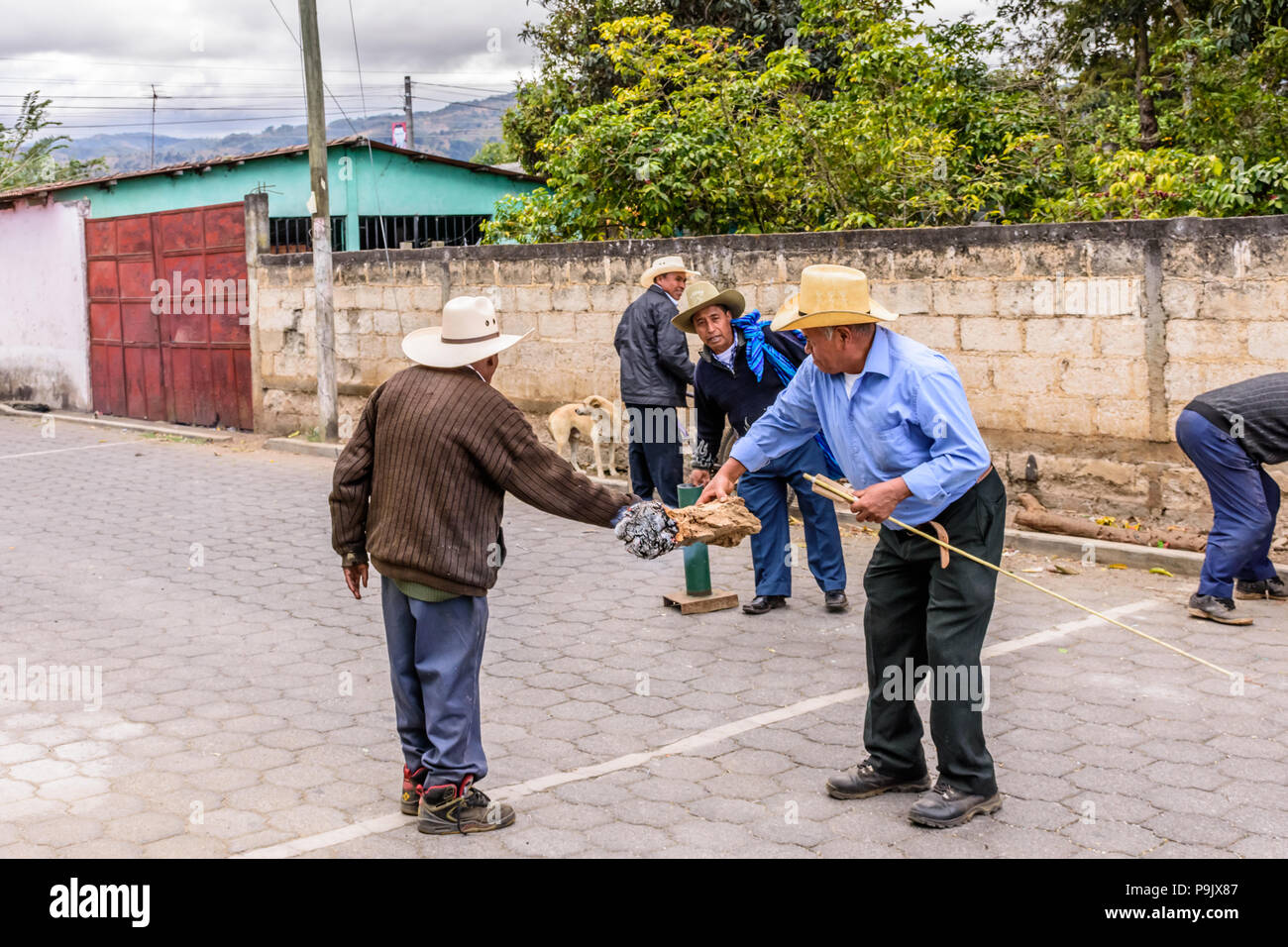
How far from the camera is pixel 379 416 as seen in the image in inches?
180

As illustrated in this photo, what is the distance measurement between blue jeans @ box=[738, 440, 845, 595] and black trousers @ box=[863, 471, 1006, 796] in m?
2.53

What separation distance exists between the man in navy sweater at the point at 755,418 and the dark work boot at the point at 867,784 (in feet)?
8.52

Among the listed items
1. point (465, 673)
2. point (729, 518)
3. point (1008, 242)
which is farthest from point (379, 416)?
point (1008, 242)

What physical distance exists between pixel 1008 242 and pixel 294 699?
5.94 metres

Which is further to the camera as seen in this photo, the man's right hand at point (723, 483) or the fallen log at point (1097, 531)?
the fallen log at point (1097, 531)

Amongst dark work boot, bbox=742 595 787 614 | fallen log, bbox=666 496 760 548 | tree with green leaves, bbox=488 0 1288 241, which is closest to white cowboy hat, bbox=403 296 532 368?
fallen log, bbox=666 496 760 548

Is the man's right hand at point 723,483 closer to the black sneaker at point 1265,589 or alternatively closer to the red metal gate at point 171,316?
the black sneaker at point 1265,589

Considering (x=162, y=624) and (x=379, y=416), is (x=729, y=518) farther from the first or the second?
(x=162, y=624)

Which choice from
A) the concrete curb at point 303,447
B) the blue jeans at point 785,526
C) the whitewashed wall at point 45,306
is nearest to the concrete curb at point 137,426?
the whitewashed wall at point 45,306

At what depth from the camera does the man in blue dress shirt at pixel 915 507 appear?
4441mm

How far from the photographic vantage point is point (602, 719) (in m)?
5.79

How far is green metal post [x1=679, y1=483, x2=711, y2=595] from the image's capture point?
754 cm

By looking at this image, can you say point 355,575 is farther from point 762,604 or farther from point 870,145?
point 870,145

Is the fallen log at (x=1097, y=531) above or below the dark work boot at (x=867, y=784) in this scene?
above
